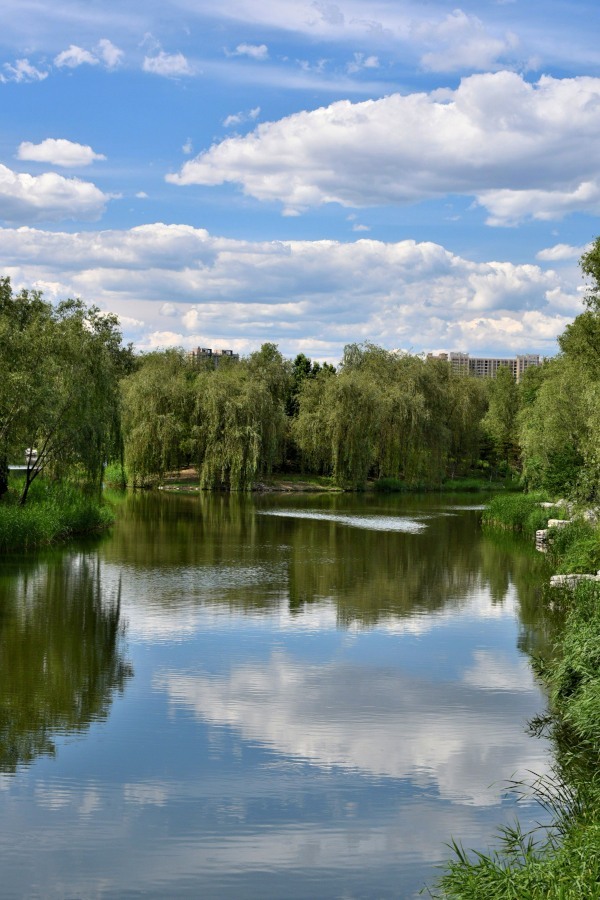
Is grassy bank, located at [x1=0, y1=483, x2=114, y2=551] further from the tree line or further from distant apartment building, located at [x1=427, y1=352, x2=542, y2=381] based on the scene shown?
distant apartment building, located at [x1=427, y1=352, x2=542, y2=381]

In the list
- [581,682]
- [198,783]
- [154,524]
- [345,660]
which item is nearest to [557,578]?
[345,660]

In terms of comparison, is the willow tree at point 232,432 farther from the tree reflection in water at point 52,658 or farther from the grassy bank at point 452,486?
the tree reflection in water at point 52,658

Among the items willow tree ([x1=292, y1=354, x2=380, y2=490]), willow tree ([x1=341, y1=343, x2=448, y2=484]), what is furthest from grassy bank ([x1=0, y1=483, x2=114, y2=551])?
willow tree ([x1=341, y1=343, x2=448, y2=484])

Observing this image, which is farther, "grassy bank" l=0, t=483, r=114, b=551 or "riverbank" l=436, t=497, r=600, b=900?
"grassy bank" l=0, t=483, r=114, b=551

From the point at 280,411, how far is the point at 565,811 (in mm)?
46472

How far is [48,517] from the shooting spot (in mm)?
25531

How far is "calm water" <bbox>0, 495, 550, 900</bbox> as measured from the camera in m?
7.41

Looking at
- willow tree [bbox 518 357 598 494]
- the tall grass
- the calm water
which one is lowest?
the calm water

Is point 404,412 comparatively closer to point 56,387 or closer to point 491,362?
point 56,387

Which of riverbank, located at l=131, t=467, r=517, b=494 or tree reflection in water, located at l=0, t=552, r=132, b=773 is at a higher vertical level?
riverbank, located at l=131, t=467, r=517, b=494

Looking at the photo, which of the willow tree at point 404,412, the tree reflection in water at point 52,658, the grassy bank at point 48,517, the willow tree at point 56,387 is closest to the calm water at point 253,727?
the tree reflection in water at point 52,658

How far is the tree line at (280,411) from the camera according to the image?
2567 cm

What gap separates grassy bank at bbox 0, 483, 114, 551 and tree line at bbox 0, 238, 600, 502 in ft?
2.79

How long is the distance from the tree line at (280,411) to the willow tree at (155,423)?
3.2 inches
